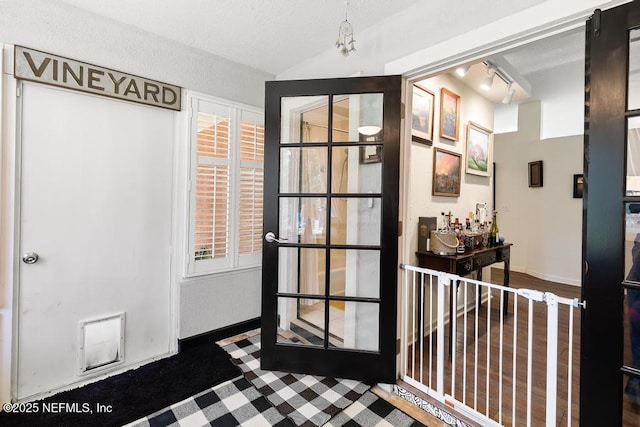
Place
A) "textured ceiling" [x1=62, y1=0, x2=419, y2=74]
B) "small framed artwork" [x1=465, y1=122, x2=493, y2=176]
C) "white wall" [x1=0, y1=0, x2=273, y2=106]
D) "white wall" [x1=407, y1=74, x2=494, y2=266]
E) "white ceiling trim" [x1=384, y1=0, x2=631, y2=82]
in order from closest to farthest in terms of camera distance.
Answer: "white ceiling trim" [x1=384, y1=0, x2=631, y2=82] → "white wall" [x1=0, y1=0, x2=273, y2=106] → "textured ceiling" [x1=62, y1=0, x2=419, y2=74] → "white wall" [x1=407, y1=74, x2=494, y2=266] → "small framed artwork" [x1=465, y1=122, x2=493, y2=176]

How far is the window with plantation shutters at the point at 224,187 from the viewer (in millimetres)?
2471

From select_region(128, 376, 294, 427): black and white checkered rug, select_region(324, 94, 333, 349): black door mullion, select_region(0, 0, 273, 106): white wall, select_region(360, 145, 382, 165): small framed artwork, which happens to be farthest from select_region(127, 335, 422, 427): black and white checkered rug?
select_region(0, 0, 273, 106): white wall

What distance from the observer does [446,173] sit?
117 inches

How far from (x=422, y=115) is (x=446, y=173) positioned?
2.19 feet

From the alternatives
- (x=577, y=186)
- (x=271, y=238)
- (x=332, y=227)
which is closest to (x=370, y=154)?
(x=332, y=227)

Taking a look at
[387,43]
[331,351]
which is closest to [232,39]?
[387,43]

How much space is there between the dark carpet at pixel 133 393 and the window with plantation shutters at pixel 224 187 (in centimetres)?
70

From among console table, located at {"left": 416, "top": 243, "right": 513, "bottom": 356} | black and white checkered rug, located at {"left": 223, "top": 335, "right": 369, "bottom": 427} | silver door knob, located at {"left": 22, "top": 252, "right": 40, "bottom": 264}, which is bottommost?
black and white checkered rug, located at {"left": 223, "top": 335, "right": 369, "bottom": 427}

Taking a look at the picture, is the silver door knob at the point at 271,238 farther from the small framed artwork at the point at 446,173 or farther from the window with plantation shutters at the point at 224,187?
the small framed artwork at the point at 446,173

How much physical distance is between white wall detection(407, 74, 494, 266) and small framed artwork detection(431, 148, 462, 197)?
5 centimetres

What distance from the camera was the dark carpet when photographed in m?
1.71

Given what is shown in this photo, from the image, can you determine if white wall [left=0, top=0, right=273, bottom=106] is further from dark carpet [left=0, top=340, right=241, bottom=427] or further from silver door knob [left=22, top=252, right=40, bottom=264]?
dark carpet [left=0, top=340, right=241, bottom=427]

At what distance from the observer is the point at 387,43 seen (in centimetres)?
204

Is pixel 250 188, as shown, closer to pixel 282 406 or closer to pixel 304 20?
pixel 304 20
